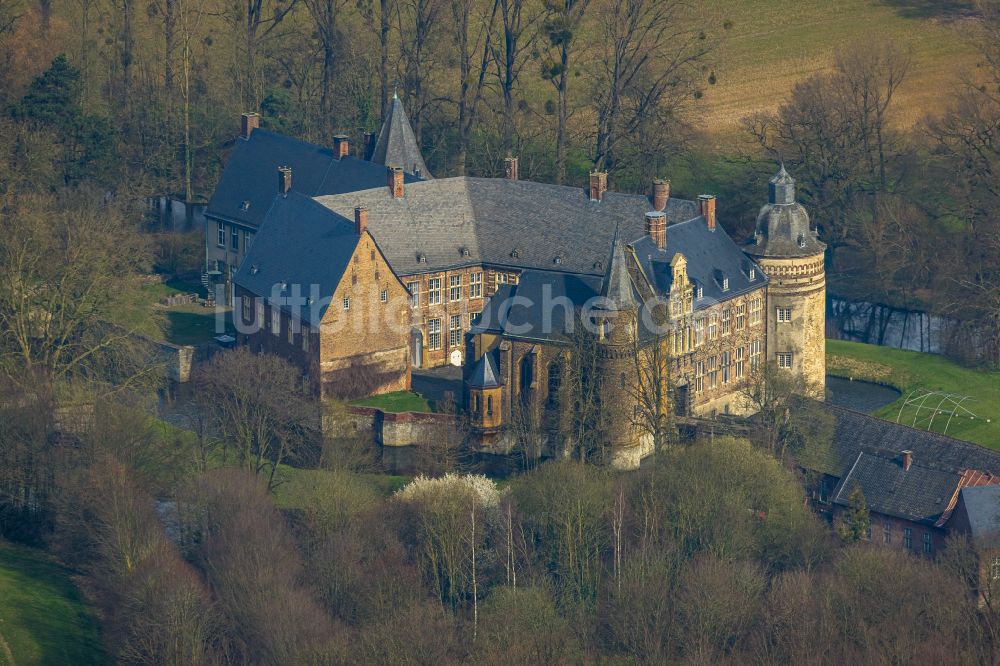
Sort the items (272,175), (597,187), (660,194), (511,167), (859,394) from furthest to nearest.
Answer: (272,175) < (511,167) < (859,394) < (597,187) < (660,194)

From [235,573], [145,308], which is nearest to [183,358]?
[145,308]

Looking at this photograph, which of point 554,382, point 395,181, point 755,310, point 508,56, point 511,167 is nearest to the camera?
point 554,382

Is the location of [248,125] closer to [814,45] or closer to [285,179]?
[285,179]

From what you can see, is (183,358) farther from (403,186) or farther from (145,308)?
(403,186)

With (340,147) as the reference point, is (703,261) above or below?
below

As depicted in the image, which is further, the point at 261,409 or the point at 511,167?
the point at 511,167

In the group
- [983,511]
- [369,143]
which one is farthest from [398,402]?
[983,511]

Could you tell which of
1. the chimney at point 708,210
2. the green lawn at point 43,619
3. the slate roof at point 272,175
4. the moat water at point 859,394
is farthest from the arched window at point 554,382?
the green lawn at point 43,619

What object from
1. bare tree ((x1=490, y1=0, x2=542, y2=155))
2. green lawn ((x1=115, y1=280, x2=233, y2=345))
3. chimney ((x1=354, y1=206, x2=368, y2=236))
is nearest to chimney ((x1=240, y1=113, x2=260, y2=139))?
green lawn ((x1=115, y1=280, x2=233, y2=345))

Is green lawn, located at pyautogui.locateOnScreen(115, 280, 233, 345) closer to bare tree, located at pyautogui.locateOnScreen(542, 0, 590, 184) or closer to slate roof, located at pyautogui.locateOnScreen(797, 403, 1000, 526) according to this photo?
bare tree, located at pyautogui.locateOnScreen(542, 0, 590, 184)
